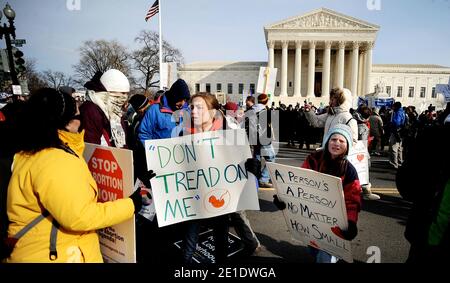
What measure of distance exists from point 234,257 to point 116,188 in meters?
1.76

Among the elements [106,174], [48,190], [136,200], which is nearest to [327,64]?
[106,174]

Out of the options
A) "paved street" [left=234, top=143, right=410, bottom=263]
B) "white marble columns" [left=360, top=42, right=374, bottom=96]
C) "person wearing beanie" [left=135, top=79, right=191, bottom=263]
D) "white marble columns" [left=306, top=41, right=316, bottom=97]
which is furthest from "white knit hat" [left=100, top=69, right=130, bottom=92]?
"white marble columns" [left=360, top=42, right=374, bottom=96]

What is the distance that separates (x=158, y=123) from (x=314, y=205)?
6.99ft

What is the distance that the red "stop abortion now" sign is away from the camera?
1843 millimetres

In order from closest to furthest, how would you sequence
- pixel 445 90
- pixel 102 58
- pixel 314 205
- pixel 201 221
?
pixel 314 205, pixel 201 221, pixel 445 90, pixel 102 58

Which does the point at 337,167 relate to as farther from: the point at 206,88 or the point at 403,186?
the point at 206,88

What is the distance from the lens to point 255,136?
244 inches

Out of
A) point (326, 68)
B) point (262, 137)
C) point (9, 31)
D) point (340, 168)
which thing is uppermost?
point (326, 68)

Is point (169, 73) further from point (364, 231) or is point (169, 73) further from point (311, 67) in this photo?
point (311, 67)

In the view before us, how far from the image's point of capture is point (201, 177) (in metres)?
2.30

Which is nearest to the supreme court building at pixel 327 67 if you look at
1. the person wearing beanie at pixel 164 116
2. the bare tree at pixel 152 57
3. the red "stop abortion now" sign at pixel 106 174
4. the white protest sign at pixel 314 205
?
the bare tree at pixel 152 57

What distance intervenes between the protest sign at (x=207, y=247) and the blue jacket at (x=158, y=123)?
1357mm

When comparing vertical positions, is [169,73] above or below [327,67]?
below

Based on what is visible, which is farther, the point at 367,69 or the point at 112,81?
the point at 367,69
